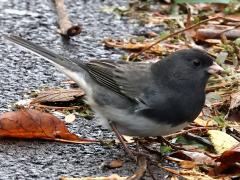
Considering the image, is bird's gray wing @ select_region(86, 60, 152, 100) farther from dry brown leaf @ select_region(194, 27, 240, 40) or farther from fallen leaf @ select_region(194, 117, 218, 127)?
dry brown leaf @ select_region(194, 27, 240, 40)

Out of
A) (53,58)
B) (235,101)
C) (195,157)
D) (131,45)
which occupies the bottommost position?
(195,157)

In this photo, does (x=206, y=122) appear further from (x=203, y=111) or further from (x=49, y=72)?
(x=49, y=72)

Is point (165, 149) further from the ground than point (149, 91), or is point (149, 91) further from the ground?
point (149, 91)

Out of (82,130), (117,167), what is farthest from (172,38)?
(117,167)

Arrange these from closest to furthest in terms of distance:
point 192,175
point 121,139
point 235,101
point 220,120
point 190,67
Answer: point 192,175 → point 121,139 → point 190,67 → point 220,120 → point 235,101

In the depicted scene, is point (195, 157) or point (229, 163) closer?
point (229, 163)

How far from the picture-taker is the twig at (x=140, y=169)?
3180mm

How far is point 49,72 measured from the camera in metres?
4.60

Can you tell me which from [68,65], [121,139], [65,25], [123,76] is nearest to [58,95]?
[68,65]

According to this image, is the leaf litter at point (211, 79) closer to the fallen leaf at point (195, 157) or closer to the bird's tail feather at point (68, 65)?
the fallen leaf at point (195, 157)

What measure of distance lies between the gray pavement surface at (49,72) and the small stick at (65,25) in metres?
0.06

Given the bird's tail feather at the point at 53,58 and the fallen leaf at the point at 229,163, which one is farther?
the bird's tail feather at the point at 53,58

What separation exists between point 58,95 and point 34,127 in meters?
0.55

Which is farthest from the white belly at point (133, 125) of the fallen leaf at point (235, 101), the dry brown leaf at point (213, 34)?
the dry brown leaf at point (213, 34)
